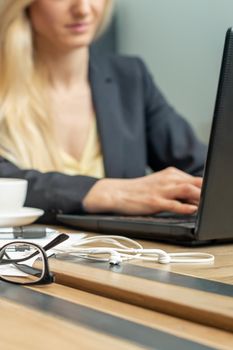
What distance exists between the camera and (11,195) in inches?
39.7

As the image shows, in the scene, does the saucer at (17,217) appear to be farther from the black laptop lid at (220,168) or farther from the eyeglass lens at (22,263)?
the black laptop lid at (220,168)

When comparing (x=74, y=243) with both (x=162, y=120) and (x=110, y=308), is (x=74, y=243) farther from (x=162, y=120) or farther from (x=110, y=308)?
(x=162, y=120)

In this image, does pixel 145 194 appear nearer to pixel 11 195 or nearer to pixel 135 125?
pixel 11 195

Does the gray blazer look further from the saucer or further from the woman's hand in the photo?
the saucer

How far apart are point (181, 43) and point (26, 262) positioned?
1.67 m

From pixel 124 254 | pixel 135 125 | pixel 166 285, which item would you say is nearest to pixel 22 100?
pixel 135 125

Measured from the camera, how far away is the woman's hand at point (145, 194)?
1.11m

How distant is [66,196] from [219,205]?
0.44 meters

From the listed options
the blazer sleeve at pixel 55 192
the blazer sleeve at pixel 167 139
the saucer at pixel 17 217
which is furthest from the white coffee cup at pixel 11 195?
the blazer sleeve at pixel 167 139

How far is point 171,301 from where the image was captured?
574 mm

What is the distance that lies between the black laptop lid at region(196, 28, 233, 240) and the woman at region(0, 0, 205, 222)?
2.14 ft

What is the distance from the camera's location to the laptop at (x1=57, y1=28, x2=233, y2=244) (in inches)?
28.7

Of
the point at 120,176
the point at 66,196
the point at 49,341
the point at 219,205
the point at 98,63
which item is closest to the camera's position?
the point at 49,341

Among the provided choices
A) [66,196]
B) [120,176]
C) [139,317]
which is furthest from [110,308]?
[120,176]
